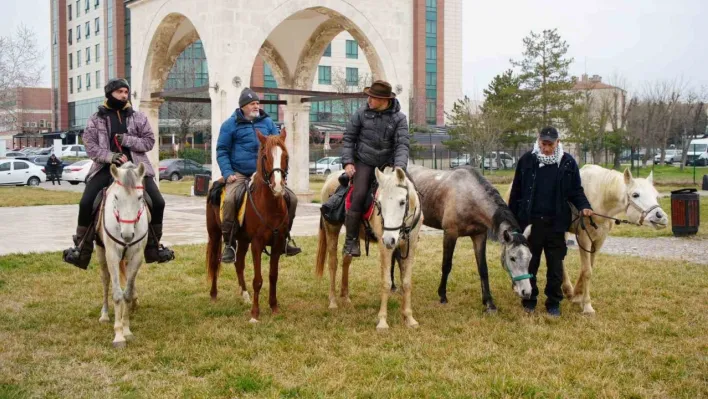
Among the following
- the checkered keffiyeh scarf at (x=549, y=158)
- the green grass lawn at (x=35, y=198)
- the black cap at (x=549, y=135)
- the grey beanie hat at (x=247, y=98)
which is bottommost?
the green grass lawn at (x=35, y=198)

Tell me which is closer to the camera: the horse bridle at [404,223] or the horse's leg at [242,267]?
the horse bridle at [404,223]

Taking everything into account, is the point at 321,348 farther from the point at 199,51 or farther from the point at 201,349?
the point at 199,51

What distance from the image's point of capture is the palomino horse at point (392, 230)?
263 inches

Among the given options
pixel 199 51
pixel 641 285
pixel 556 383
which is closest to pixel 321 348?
pixel 556 383

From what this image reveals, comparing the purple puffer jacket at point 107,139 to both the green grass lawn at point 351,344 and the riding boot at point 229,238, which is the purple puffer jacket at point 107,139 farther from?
the green grass lawn at point 351,344

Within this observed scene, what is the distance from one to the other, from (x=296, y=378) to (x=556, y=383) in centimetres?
196

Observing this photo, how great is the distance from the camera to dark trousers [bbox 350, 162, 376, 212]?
7574 mm

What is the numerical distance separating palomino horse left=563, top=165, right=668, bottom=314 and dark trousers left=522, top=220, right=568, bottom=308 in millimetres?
296

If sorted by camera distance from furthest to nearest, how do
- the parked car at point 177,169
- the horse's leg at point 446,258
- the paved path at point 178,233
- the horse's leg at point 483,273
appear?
the parked car at point 177,169
the paved path at point 178,233
the horse's leg at point 446,258
the horse's leg at point 483,273

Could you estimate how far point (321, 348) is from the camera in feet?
20.9

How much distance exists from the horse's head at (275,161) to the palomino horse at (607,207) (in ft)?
10.8

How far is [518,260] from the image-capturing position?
6938mm

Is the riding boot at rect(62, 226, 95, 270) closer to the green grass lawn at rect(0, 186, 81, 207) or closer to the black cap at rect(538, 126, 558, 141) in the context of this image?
the black cap at rect(538, 126, 558, 141)

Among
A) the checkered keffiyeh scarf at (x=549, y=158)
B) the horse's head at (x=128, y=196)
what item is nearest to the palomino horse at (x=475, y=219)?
the checkered keffiyeh scarf at (x=549, y=158)
